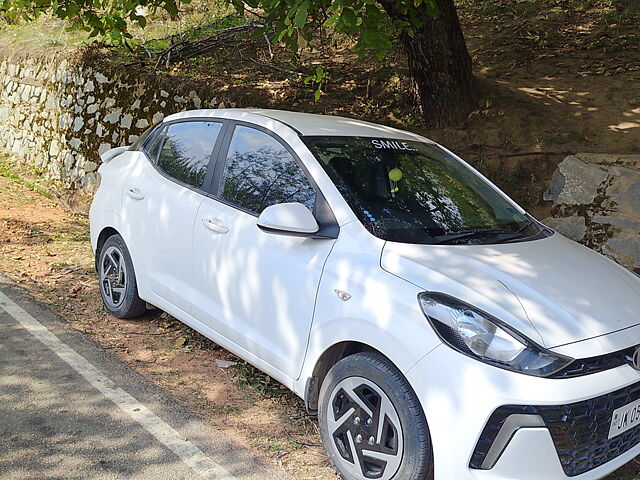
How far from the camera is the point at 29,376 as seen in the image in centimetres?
438

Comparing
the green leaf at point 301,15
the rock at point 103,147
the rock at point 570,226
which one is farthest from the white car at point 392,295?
the rock at point 103,147

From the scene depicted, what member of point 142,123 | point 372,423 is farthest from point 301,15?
point 142,123

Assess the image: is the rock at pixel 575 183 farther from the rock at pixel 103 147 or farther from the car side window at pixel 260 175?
the rock at pixel 103 147

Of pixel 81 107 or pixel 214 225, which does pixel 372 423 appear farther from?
pixel 81 107

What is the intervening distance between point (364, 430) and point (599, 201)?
14.0 ft

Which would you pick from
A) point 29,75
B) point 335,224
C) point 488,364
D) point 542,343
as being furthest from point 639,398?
point 29,75

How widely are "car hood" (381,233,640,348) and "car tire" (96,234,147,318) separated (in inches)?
101

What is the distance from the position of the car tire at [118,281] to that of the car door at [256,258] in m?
1.07

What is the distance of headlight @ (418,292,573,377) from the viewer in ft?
9.34

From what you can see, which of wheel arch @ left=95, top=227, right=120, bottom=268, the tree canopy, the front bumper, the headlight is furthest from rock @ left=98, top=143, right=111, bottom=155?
the front bumper

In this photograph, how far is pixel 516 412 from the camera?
2.77 m

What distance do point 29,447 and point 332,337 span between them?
5.51 ft

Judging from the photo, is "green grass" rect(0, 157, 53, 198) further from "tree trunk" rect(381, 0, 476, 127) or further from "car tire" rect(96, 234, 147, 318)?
"tree trunk" rect(381, 0, 476, 127)

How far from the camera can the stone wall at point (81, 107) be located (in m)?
9.35
